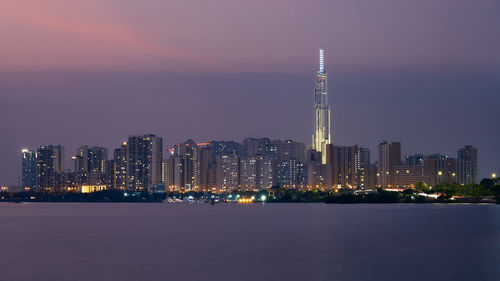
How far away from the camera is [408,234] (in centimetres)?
8494

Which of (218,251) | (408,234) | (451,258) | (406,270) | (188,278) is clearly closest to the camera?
(188,278)

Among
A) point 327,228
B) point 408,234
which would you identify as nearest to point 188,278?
point 408,234

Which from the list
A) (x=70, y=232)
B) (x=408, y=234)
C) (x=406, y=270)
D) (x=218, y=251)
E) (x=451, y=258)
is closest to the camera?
(x=406, y=270)

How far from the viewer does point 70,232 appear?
298 feet

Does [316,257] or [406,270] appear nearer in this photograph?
[406,270]

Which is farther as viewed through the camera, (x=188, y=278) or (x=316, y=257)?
(x=316, y=257)

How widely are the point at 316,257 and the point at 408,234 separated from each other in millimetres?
28967

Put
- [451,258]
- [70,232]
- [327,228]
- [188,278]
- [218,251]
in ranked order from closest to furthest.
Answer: [188,278] → [451,258] → [218,251] → [70,232] → [327,228]

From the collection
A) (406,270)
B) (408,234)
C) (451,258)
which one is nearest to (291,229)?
(408,234)

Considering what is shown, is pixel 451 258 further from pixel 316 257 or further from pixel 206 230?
pixel 206 230

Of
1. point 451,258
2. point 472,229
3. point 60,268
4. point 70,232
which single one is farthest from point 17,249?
point 472,229

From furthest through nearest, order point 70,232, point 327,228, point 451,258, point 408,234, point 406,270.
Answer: point 327,228
point 70,232
point 408,234
point 451,258
point 406,270

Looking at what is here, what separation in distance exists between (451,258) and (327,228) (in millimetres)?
40960

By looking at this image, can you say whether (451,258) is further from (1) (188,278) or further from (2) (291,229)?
(2) (291,229)
